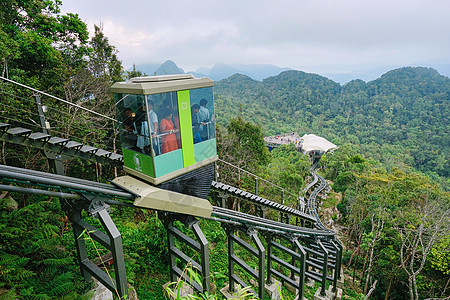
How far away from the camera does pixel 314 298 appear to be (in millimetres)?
8359

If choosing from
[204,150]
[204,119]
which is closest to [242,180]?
[204,150]

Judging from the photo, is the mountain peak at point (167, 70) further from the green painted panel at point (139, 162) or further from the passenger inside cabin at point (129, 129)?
the green painted panel at point (139, 162)

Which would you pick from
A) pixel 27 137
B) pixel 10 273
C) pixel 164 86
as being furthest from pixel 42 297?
pixel 164 86

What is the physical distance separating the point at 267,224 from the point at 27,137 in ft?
18.7

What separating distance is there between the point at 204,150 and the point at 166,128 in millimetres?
1012

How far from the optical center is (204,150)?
4.91m

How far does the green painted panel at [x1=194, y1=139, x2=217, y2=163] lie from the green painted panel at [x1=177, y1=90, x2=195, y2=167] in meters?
0.13

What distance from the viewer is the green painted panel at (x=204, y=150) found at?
4.78m

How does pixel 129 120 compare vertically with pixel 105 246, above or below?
above

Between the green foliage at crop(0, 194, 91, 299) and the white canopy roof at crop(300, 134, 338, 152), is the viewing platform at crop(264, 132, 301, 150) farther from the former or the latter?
the green foliage at crop(0, 194, 91, 299)

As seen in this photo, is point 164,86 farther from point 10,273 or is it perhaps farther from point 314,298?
point 314,298

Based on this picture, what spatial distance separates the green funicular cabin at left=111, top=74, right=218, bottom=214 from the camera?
3977mm

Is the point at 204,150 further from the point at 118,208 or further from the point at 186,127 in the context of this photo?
the point at 118,208

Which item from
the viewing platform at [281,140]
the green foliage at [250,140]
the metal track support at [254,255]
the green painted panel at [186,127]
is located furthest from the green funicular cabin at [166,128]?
the viewing platform at [281,140]
